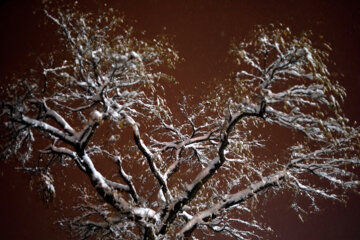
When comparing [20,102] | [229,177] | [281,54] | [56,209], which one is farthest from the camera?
[229,177]

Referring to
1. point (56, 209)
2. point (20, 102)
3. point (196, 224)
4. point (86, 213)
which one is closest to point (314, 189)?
point (196, 224)

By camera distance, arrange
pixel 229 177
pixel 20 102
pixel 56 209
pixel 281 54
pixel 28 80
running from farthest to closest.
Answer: pixel 229 177, pixel 56 209, pixel 28 80, pixel 20 102, pixel 281 54

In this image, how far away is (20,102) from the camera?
6.93 m

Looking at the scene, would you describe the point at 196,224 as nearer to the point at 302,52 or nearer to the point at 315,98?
the point at 315,98

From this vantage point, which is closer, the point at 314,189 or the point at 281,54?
the point at 281,54

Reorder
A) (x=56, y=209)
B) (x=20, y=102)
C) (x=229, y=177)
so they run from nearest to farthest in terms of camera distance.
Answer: (x=20, y=102) < (x=56, y=209) < (x=229, y=177)

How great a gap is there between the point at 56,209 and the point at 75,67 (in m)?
4.25

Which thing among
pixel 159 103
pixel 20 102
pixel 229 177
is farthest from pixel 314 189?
pixel 20 102

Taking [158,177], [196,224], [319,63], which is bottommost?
[196,224]

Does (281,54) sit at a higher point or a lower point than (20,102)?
higher

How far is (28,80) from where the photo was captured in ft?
24.7

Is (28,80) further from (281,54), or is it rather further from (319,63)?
(319,63)

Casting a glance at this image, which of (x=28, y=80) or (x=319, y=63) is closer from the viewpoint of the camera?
(x=319, y=63)

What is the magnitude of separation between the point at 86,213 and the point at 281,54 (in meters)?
7.05
